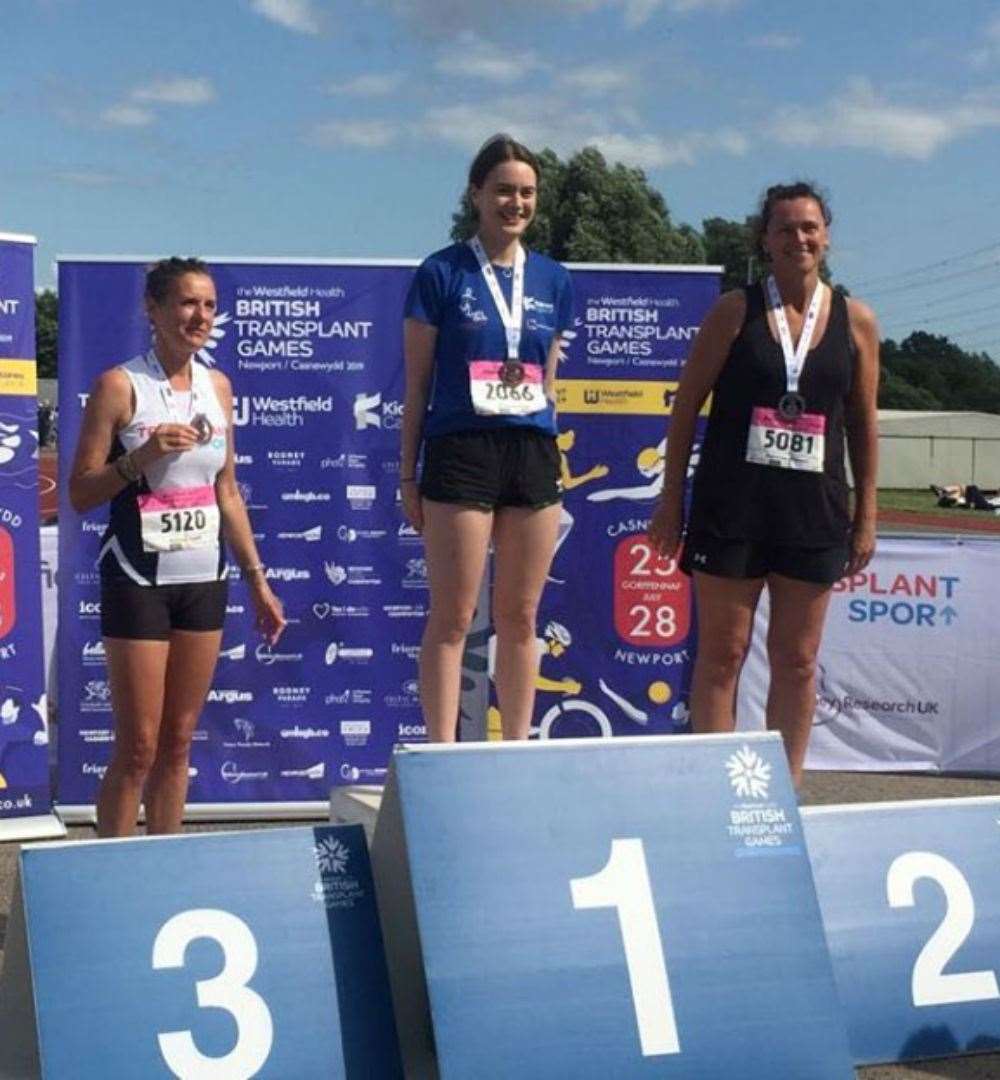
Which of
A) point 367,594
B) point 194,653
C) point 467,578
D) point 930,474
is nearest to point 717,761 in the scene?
point 467,578

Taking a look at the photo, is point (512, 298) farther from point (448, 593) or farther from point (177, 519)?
point (177, 519)

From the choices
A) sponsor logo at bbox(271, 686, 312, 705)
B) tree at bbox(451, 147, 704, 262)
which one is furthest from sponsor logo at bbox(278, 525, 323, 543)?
tree at bbox(451, 147, 704, 262)

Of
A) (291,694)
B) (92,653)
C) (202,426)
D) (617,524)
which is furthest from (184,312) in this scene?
(617,524)

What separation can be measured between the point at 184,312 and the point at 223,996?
1.67m

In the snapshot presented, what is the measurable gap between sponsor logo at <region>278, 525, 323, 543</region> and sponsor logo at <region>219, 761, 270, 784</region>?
810 millimetres

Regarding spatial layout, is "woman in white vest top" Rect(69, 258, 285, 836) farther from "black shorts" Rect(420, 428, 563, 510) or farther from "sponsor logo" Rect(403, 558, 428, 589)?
"sponsor logo" Rect(403, 558, 428, 589)

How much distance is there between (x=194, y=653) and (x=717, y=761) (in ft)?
4.44

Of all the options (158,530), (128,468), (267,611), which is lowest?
(267,611)

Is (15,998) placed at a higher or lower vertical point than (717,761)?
lower

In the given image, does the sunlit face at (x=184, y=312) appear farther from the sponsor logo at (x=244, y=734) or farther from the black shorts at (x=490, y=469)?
the sponsor logo at (x=244, y=734)

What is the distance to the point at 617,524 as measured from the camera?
19.1 feet

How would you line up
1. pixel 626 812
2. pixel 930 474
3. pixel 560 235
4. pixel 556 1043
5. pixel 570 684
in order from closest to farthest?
pixel 556 1043
pixel 626 812
pixel 570 684
pixel 560 235
pixel 930 474

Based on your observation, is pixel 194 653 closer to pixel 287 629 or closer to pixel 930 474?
pixel 287 629

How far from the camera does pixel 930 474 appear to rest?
151 feet
